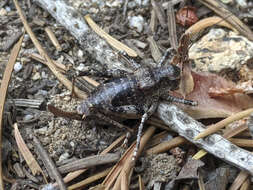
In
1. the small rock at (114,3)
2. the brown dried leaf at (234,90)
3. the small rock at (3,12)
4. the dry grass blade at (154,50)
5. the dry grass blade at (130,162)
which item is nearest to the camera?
the dry grass blade at (130,162)

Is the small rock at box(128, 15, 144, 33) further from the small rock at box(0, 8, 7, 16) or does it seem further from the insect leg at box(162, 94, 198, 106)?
the small rock at box(0, 8, 7, 16)

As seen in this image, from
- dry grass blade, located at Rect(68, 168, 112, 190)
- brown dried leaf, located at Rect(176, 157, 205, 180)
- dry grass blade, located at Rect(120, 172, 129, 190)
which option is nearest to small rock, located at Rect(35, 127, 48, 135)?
dry grass blade, located at Rect(68, 168, 112, 190)

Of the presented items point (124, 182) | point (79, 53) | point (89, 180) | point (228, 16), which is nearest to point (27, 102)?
point (79, 53)

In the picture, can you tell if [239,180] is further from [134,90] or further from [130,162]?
[134,90]

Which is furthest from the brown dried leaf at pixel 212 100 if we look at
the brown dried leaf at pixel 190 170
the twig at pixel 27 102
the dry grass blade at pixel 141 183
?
the twig at pixel 27 102

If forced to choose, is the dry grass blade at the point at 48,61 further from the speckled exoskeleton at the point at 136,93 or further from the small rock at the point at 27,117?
the small rock at the point at 27,117

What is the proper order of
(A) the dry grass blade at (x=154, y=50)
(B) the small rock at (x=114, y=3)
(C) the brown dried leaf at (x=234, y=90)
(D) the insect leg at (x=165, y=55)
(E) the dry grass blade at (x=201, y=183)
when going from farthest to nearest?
(B) the small rock at (x=114, y=3)
(A) the dry grass blade at (x=154, y=50)
(D) the insect leg at (x=165, y=55)
(C) the brown dried leaf at (x=234, y=90)
(E) the dry grass blade at (x=201, y=183)

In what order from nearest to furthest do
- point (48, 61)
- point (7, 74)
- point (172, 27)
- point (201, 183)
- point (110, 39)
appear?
1. point (201, 183)
2. point (7, 74)
3. point (48, 61)
4. point (110, 39)
5. point (172, 27)
